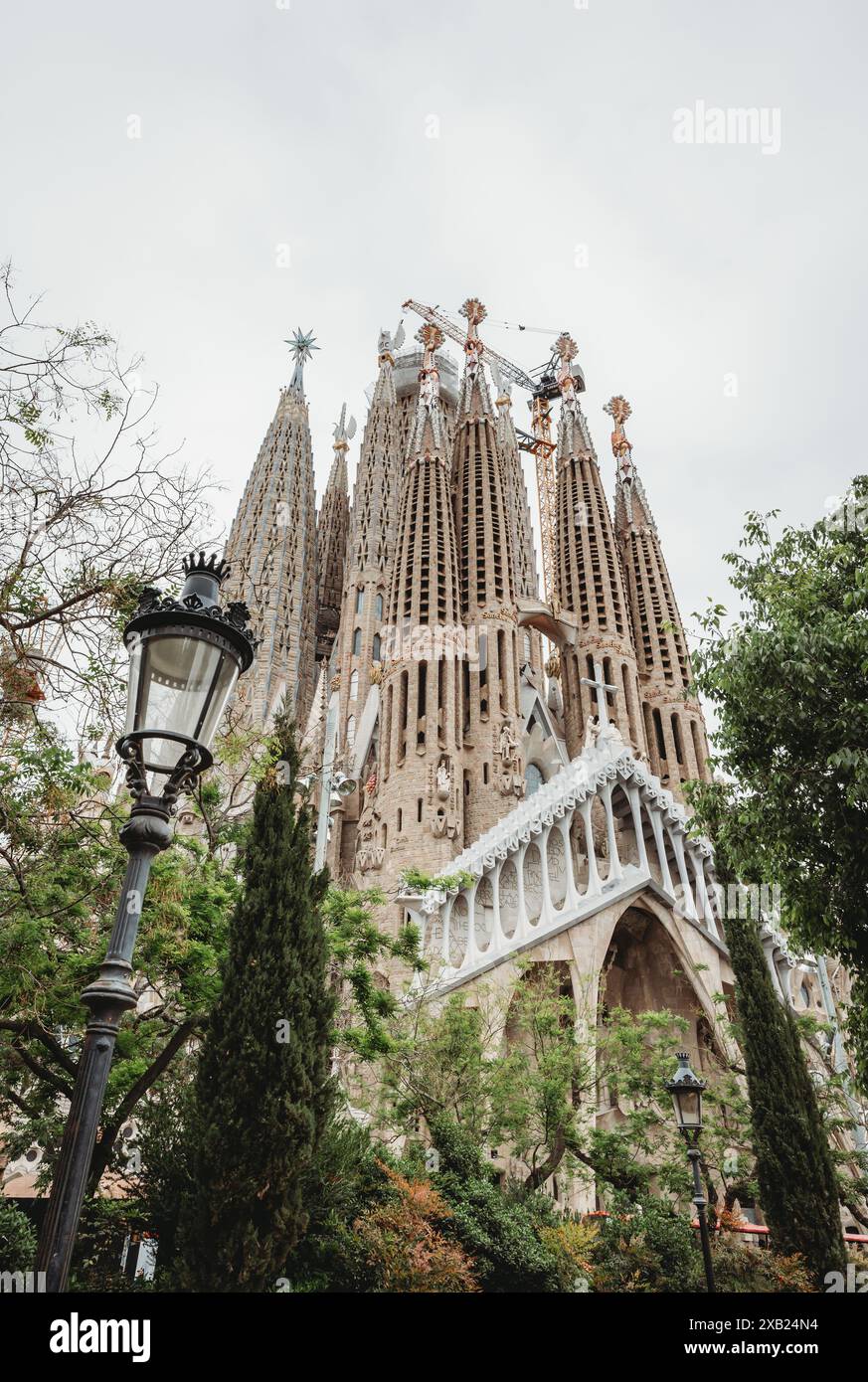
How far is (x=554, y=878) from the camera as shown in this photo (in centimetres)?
2552

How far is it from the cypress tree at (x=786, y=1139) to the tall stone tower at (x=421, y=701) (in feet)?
46.2

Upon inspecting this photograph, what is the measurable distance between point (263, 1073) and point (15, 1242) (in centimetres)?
236

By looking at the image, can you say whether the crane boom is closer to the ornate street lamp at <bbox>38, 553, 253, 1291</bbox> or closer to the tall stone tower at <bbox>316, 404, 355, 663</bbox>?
the tall stone tower at <bbox>316, 404, 355, 663</bbox>

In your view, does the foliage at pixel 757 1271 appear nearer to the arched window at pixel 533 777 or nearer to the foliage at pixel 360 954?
the foliage at pixel 360 954

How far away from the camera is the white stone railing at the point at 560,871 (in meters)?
23.8

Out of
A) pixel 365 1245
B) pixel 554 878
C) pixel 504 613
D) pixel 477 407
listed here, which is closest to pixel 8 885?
pixel 365 1245

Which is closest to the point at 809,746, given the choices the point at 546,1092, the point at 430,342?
the point at 546,1092

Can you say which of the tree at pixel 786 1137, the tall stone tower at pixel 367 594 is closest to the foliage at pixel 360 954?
the tree at pixel 786 1137

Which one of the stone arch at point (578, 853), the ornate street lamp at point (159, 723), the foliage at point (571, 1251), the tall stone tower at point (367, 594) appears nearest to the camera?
the ornate street lamp at point (159, 723)

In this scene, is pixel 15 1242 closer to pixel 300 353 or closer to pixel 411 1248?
pixel 411 1248

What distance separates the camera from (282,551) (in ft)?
149

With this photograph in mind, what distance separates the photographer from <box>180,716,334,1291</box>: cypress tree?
24.4 feet

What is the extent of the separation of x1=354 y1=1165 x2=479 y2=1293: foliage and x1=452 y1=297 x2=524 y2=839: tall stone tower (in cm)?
2091
